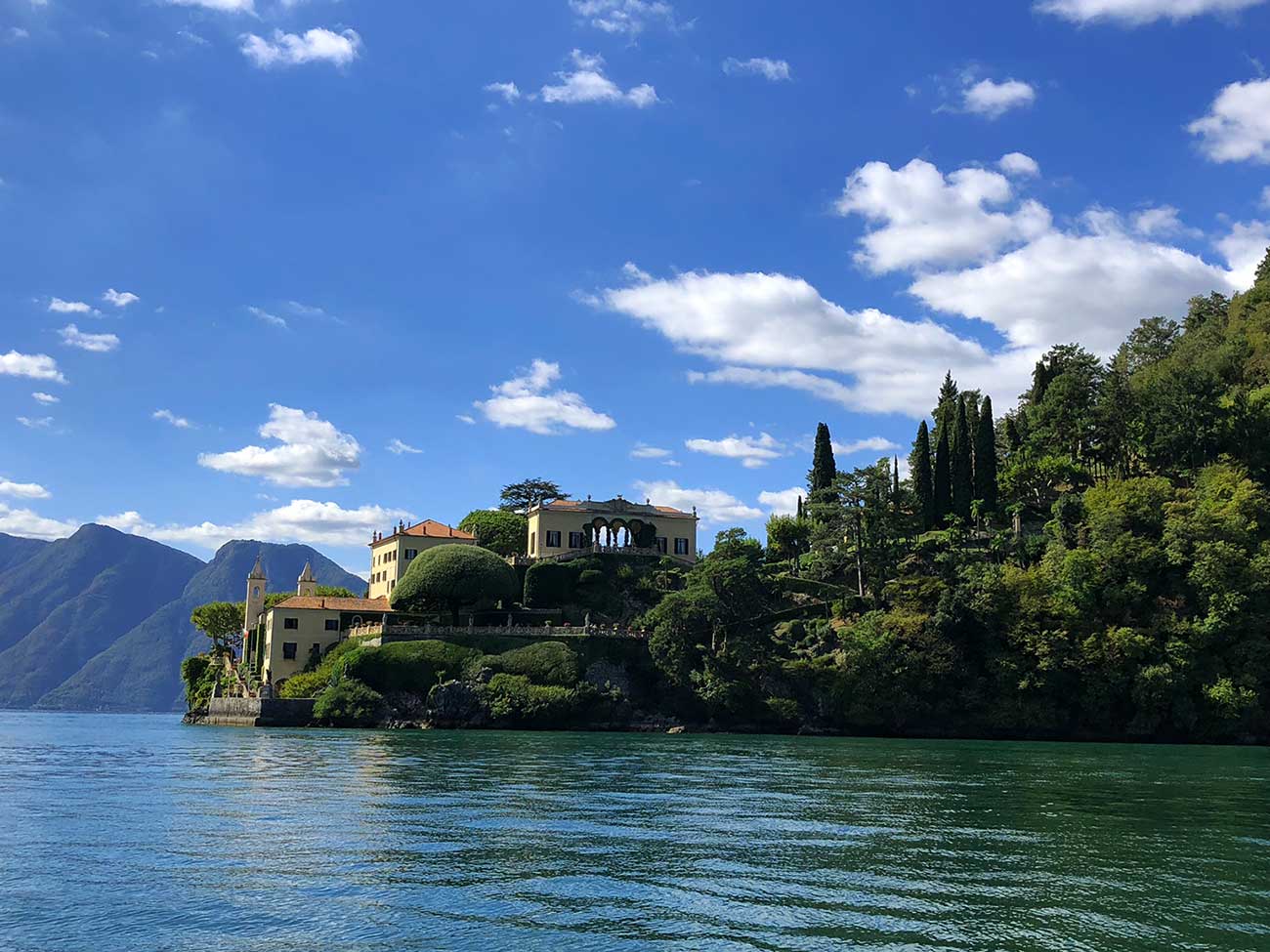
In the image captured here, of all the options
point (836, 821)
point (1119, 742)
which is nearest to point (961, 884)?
point (836, 821)

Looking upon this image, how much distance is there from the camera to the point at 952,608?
7919 centimetres

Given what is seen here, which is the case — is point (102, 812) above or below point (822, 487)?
below

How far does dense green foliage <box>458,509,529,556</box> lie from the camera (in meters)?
116

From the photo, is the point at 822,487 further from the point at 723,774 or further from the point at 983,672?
the point at 723,774

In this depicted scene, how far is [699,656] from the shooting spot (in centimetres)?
8512

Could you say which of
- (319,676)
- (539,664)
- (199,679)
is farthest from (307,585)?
(539,664)

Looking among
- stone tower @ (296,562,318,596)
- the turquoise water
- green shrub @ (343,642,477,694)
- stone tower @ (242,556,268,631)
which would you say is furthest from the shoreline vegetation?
the turquoise water

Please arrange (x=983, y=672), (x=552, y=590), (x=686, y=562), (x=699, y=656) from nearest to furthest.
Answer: (x=983, y=672), (x=699, y=656), (x=552, y=590), (x=686, y=562)

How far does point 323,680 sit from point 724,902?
77748 mm

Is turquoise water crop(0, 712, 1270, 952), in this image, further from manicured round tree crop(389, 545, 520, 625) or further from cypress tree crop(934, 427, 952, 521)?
cypress tree crop(934, 427, 952, 521)

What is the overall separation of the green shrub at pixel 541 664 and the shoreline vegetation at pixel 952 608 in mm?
162

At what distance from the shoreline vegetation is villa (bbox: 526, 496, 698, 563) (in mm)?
5893

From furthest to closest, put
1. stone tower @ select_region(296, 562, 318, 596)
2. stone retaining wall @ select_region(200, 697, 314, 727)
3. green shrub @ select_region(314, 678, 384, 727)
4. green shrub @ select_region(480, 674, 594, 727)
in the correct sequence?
stone tower @ select_region(296, 562, 318, 596) < stone retaining wall @ select_region(200, 697, 314, 727) < green shrub @ select_region(314, 678, 384, 727) < green shrub @ select_region(480, 674, 594, 727)

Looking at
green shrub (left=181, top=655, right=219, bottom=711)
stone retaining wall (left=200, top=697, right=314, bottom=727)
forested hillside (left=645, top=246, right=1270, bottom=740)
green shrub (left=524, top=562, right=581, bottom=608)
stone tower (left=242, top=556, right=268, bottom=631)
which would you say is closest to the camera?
forested hillside (left=645, top=246, right=1270, bottom=740)
